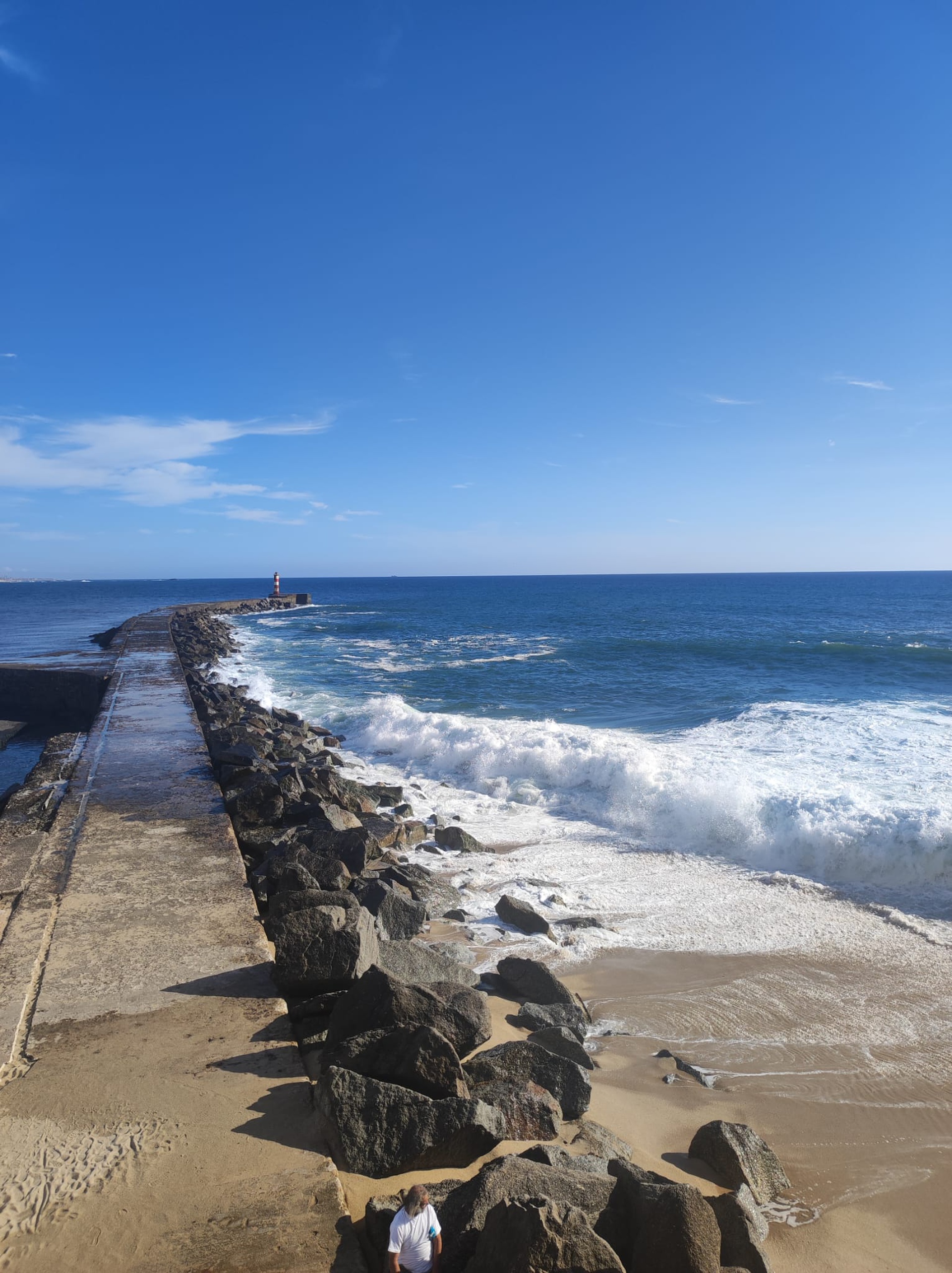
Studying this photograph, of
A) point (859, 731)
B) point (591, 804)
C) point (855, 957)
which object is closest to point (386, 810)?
point (591, 804)

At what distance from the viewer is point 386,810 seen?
1105cm

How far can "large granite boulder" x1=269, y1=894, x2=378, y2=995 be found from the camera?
4.55 m

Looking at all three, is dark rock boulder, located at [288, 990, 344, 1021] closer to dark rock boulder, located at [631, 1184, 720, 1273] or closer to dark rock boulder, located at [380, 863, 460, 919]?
dark rock boulder, located at [631, 1184, 720, 1273]

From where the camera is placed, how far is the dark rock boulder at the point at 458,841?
9367 mm

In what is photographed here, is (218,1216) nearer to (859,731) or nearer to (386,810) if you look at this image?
(386,810)

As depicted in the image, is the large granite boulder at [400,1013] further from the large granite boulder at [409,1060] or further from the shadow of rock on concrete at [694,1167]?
the shadow of rock on concrete at [694,1167]

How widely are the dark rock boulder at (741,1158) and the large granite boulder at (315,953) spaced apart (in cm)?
210

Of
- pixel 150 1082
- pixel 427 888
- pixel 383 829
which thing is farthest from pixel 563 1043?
pixel 383 829

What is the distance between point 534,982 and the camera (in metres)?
5.68

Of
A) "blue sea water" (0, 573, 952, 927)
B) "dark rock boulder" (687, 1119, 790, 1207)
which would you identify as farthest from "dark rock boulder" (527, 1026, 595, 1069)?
"blue sea water" (0, 573, 952, 927)

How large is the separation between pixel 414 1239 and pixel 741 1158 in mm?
2088

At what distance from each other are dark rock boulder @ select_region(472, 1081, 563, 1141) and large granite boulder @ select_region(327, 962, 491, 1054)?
340mm

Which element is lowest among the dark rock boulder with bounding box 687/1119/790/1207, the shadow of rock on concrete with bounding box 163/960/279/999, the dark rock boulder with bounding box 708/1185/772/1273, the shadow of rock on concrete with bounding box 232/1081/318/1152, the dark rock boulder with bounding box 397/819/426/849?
the dark rock boulder with bounding box 397/819/426/849

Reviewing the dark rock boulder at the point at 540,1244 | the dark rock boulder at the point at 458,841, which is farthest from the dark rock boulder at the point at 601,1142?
the dark rock boulder at the point at 458,841
